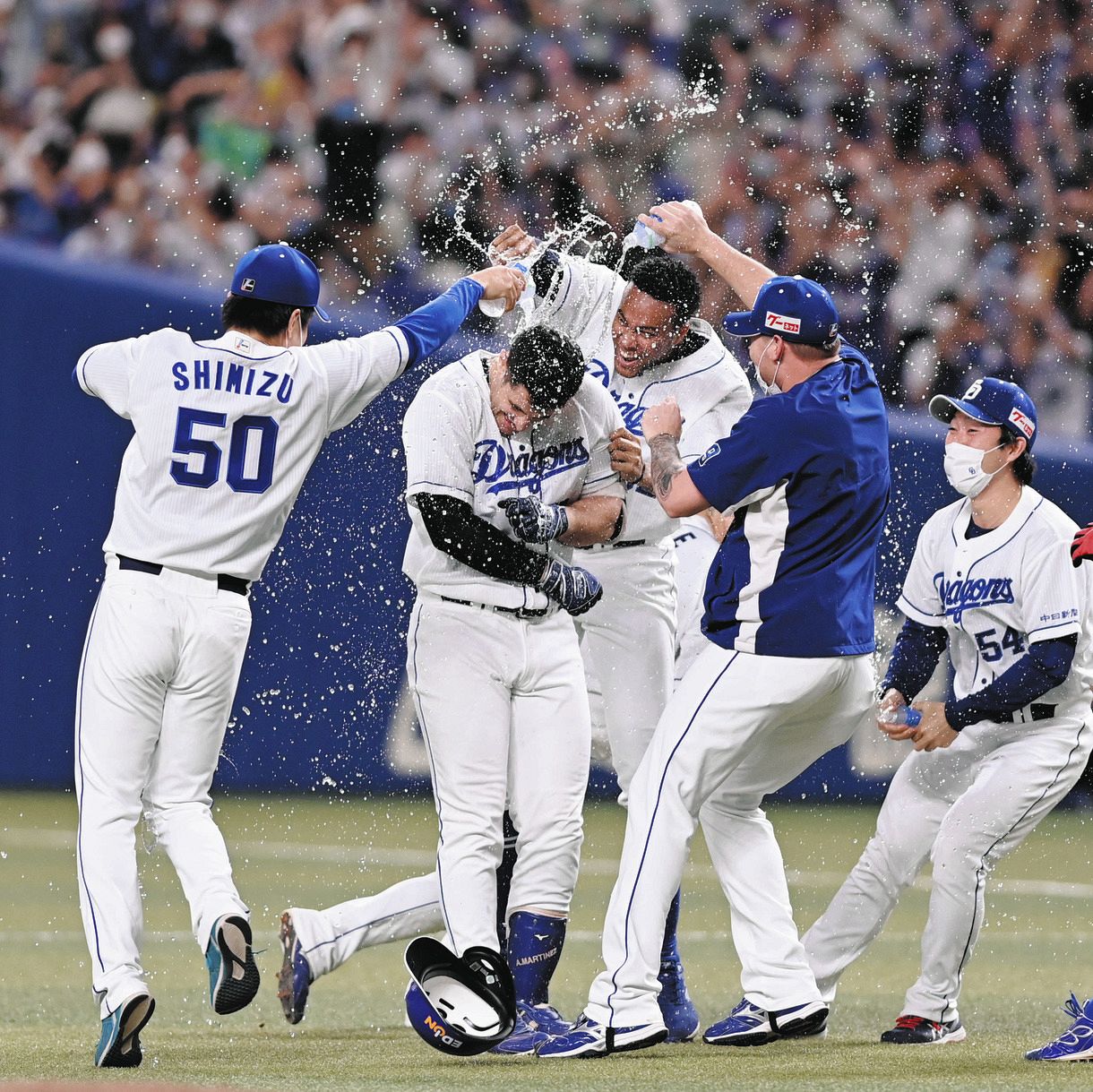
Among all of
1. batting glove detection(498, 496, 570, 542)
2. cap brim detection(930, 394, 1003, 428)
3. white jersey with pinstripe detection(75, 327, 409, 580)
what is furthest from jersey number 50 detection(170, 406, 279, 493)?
cap brim detection(930, 394, 1003, 428)

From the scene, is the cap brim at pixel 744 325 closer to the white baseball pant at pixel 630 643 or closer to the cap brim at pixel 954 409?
the cap brim at pixel 954 409

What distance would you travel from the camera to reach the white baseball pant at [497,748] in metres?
4.94

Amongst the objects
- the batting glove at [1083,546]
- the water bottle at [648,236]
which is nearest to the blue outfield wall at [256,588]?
the water bottle at [648,236]

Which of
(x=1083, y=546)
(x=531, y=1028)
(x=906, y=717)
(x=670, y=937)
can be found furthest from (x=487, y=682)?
(x=1083, y=546)

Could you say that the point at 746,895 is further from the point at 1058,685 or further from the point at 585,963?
the point at 585,963

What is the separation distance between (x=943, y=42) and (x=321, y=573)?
5.55 m

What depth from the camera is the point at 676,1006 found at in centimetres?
536

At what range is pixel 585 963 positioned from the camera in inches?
272

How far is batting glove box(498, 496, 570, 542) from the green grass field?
1.34 metres

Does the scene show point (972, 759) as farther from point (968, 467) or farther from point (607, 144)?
point (607, 144)

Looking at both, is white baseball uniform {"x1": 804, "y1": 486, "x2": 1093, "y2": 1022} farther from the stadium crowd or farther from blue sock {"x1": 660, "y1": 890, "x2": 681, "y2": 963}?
the stadium crowd

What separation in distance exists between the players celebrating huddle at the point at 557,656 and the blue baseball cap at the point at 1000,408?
0.01 metres

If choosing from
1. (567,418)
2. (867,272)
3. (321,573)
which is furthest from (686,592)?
(867,272)

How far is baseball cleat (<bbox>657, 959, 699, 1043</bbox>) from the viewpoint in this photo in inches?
209
